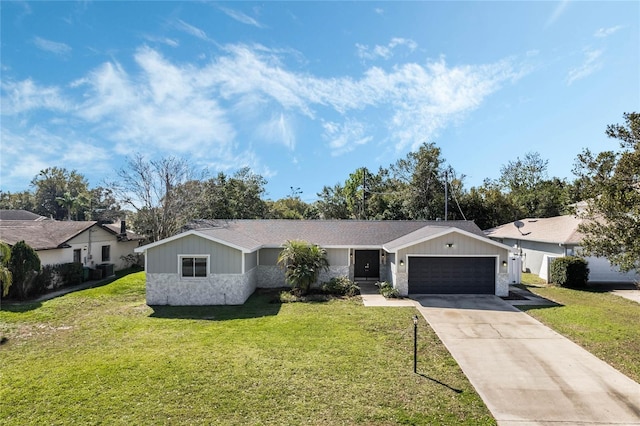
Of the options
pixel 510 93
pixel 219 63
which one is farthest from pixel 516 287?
pixel 219 63

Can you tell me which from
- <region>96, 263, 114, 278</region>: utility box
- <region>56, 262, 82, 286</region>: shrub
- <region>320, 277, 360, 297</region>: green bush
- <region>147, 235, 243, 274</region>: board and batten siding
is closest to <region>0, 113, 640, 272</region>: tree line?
<region>96, 263, 114, 278</region>: utility box

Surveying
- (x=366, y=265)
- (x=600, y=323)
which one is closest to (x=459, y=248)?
(x=600, y=323)

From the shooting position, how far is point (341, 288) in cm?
1606

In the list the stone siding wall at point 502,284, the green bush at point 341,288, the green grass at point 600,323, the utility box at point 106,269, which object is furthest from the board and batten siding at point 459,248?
the utility box at point 106,269

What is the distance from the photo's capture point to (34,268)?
49.5 ft

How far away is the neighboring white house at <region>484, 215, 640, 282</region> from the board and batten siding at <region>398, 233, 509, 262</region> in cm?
120

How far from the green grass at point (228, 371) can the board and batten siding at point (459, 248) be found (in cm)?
434

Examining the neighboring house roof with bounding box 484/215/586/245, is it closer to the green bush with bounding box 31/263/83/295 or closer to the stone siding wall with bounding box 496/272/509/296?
the stone siding wall with bounding box 496/272/509/296

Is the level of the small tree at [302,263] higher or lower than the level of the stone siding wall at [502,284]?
higher

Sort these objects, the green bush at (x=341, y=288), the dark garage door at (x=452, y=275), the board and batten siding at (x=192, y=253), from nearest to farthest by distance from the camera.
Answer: the board and batten siding at (x=192, y=253) → the dark garage door at (x=452, y=275) → the green bush at (x=341, y=288)

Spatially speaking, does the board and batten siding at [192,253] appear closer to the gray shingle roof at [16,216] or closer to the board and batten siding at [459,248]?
the board and batten siding at [459,248]

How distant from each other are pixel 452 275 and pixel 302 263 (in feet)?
23.9

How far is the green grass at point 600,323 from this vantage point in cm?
845

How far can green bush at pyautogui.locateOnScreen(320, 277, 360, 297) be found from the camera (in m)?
16.0
